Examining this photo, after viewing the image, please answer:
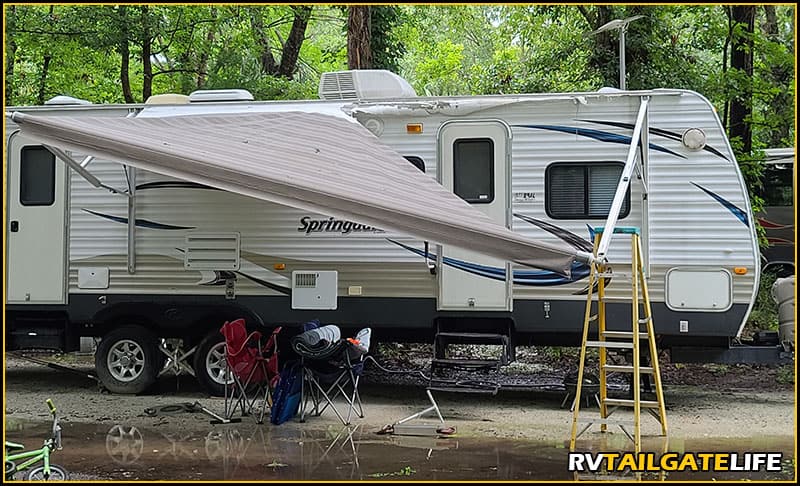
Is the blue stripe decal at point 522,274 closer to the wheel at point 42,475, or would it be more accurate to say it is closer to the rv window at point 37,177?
the rv window at point 37,177

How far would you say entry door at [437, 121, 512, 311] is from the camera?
8.41m

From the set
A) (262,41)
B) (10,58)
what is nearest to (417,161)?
(262,41)

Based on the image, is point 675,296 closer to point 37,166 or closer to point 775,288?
point 775,288

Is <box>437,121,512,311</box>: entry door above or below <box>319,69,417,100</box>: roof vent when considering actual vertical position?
below

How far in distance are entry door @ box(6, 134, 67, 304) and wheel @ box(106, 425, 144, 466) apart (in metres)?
2.14

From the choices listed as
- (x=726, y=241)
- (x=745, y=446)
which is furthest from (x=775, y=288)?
(x=745, y=446)

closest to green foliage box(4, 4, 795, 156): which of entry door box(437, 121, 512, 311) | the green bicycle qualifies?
entry door box(437, 121, 512, 311)

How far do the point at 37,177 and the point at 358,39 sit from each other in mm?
5207

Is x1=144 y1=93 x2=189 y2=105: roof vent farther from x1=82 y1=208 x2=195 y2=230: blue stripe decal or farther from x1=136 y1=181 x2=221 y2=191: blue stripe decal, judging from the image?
x1=82 y1=208 x2=195 y2=230: blue stripe decal

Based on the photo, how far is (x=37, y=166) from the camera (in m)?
9.19

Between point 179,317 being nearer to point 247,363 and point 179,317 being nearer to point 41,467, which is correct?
point 247,363

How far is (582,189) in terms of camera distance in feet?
27.2

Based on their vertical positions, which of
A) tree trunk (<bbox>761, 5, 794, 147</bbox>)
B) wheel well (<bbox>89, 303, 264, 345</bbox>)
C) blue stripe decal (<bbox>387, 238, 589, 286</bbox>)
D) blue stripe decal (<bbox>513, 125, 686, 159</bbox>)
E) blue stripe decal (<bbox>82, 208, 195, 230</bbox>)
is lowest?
wheel well (<bbox>89, 303, 264, 345</bbox>)

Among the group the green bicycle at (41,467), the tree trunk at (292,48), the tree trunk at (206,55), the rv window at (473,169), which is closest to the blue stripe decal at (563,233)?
the rv window at (473,169)
